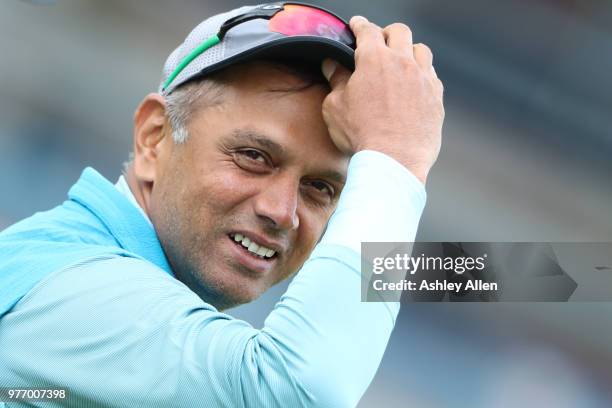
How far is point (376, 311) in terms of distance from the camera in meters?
1.06

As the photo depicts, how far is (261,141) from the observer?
136cm

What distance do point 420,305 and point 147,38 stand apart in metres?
2.27

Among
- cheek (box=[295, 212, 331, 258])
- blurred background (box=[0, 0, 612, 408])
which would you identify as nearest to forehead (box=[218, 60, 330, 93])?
cheek (box=[295, 212, 331, 258])

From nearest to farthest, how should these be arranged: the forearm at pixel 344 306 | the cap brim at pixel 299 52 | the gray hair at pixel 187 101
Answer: the forearm at pixel 344 306 → the cap brim at pixel 299 52 → the gray hair at pixel 187 101

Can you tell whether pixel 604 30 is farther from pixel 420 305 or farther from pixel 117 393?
pixel 117 393

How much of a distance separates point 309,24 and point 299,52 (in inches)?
2.4

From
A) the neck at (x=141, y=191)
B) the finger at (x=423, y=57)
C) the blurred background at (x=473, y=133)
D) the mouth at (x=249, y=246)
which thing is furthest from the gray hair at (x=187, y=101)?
the blurred background at (x=473, y=133)

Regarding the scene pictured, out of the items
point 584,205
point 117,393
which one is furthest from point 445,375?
point 117,393

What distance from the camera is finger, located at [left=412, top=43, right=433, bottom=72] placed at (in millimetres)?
1376

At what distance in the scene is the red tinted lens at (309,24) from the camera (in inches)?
54.8

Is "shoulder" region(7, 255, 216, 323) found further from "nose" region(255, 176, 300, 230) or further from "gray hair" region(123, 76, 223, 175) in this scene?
"gray hair" region(123, 76, 223, 175)

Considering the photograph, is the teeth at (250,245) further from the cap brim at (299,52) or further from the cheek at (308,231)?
the cap brim at (299,52)

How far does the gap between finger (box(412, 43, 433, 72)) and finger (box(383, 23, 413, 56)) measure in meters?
0.02

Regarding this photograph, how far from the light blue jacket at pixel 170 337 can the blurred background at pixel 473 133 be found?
10.6 feet
